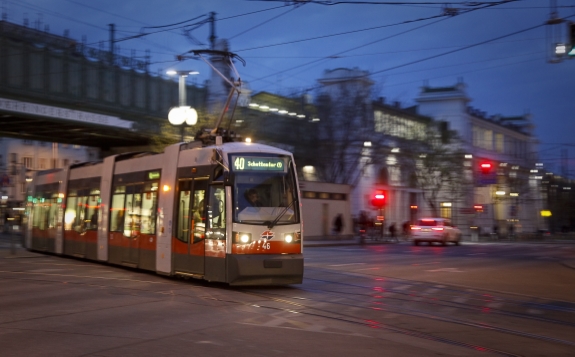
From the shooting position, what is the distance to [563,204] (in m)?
86.4

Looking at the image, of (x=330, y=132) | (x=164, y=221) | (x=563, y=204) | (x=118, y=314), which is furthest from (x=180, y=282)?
(x=563, y=204)

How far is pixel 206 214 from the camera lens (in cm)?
1551

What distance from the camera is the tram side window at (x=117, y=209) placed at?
66.7 feet

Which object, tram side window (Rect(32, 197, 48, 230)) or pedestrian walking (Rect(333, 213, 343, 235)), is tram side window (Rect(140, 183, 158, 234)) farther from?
pedestrian walking (Rect(333, 213, 343, 235))

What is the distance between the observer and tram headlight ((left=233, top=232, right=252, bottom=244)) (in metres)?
14.7

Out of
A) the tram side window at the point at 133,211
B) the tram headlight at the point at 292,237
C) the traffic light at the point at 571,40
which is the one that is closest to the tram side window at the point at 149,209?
the tram side window at the point at 133,211

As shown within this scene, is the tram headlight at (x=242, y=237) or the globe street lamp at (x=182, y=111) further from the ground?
the globe street lamp at (x=182, y=111)

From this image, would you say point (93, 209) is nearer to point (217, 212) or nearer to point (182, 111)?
point (217, 212)

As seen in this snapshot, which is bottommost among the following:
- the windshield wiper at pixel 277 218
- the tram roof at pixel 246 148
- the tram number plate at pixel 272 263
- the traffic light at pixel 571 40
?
the tram number plate at pixel 272 263

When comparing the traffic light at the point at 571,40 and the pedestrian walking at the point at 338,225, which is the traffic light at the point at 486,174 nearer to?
the pedestrian walking at the point at 338,225

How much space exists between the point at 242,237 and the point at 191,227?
190 centimetres

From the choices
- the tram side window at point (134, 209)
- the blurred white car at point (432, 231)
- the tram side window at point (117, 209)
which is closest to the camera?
the tram side window at point (134, 209)

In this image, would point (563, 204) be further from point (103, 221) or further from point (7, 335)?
point (7, 335)

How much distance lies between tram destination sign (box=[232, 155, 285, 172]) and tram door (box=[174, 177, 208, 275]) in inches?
39.6
